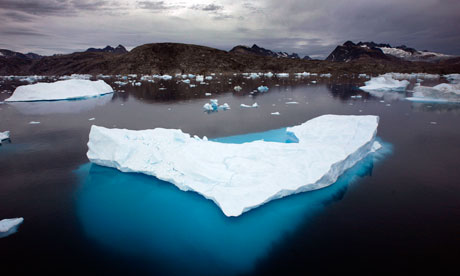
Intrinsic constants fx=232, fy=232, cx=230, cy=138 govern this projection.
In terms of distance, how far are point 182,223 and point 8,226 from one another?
349 cm

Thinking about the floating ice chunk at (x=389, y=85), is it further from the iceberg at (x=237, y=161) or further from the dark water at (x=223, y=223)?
the iceberg at (x=237, y=161)

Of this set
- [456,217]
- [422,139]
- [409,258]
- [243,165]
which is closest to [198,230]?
[243,165]

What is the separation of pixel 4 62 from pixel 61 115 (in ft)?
420

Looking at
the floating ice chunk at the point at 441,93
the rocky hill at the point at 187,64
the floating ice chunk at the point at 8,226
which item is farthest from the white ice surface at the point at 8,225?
the rocky hill at the point at 187,64

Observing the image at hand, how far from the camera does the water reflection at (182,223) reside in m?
4.08

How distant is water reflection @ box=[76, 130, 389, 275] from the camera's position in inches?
161

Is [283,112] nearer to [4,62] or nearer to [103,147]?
[103,147]

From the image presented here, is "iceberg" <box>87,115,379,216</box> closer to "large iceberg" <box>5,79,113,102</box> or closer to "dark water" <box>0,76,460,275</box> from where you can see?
"dark water" <box>0,76,460,275</box>

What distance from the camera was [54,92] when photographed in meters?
21.9

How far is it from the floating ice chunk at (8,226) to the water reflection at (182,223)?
1087 millimetres

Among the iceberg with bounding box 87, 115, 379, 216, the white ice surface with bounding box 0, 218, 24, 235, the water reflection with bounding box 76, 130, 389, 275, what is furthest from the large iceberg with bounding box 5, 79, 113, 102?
the white ice surface with bounding box 0, 218, 24, 235

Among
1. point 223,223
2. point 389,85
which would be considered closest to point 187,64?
point 389,85

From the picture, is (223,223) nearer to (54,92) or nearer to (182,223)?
(182,223)

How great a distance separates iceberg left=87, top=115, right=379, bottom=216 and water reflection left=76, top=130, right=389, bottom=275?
0.27 meters
